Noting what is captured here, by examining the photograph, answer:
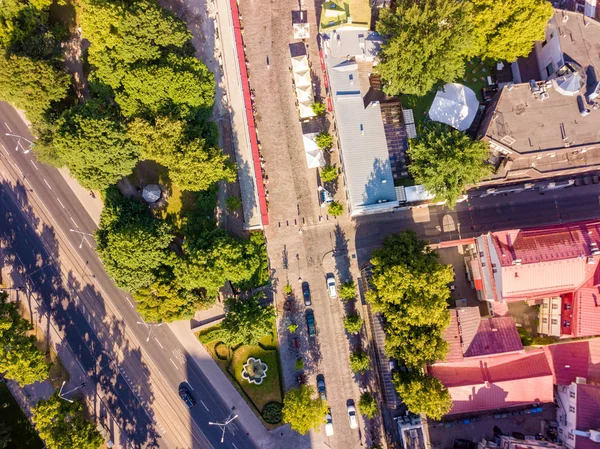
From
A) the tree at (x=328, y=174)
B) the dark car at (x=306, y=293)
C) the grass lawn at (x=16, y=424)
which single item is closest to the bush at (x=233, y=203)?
the tree at (x=328, y=174)

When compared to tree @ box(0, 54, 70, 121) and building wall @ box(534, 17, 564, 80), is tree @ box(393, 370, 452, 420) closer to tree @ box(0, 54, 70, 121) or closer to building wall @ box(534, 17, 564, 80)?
building wall @ box(534, 17, 564, 80)

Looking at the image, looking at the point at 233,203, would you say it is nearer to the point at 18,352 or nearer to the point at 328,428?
the point at 18,352

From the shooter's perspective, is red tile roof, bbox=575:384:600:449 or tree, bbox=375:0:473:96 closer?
tree, bbox=375:0:473:96

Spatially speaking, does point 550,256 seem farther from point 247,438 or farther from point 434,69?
point 247,438

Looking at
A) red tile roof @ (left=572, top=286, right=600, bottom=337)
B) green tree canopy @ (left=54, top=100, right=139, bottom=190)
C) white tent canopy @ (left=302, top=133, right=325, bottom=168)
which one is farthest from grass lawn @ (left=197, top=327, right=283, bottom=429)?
red tile roof @ (left=572, top=286, right=600, bottom=337)

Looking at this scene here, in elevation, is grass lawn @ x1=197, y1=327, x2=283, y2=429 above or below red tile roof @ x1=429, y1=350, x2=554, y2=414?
above

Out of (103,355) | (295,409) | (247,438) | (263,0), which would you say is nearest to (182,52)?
(263,0)
